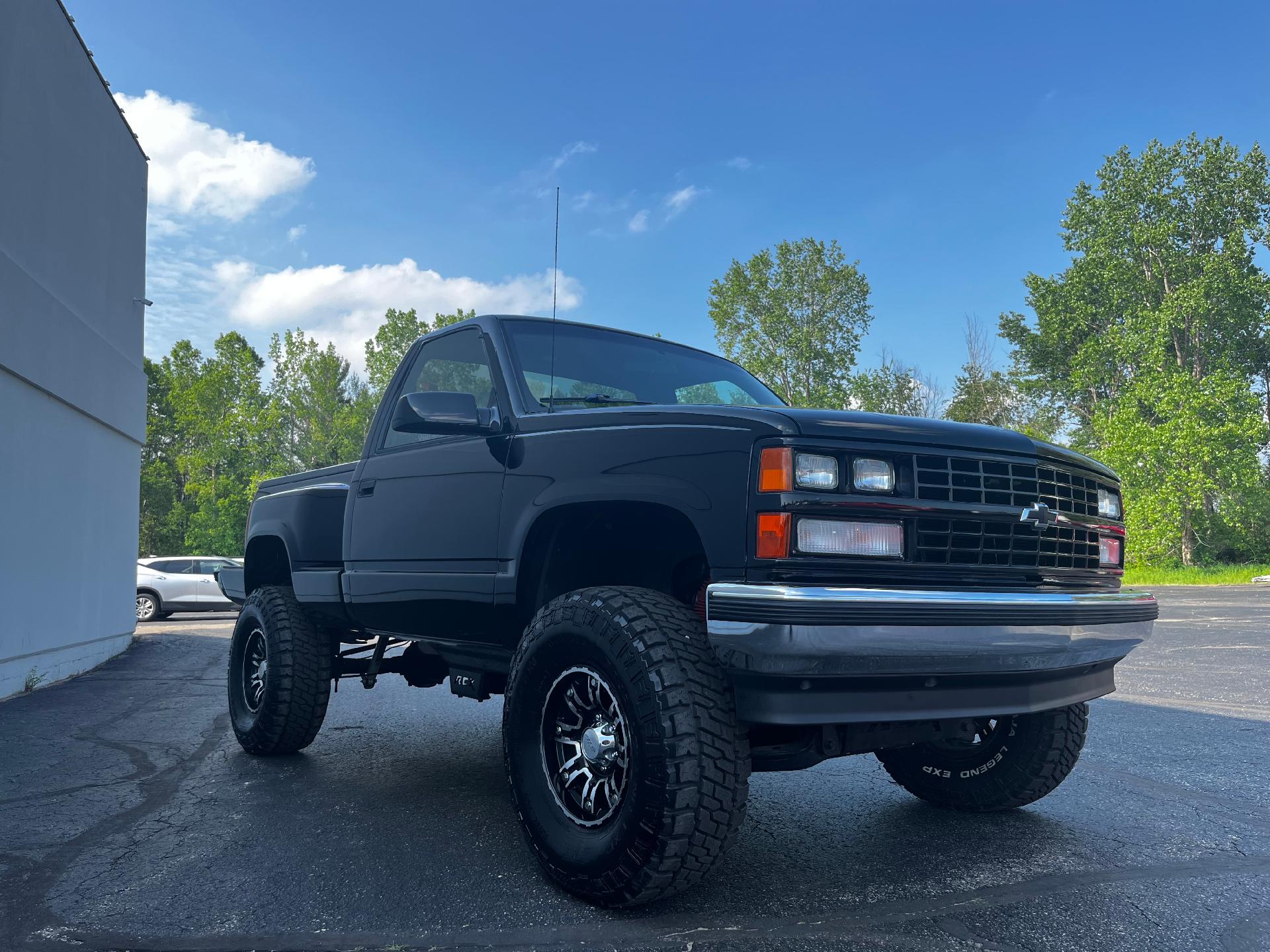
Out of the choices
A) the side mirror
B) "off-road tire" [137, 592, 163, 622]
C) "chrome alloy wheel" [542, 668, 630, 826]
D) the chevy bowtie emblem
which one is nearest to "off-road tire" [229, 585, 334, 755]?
the side mirror

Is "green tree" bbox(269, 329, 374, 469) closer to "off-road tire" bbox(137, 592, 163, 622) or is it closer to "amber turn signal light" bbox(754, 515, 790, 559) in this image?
"off-road tire" bbox(137, 592, 163, 622)

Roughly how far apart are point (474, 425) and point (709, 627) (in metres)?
1.50

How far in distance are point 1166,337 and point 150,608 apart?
3451cm

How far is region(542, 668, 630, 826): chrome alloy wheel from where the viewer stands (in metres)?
3.10

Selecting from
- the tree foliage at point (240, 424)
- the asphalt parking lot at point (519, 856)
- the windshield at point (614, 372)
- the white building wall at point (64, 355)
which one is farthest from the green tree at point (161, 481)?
the windshield at point (614, 372)

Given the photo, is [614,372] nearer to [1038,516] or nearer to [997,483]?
[997,483]

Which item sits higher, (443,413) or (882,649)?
(443,413)

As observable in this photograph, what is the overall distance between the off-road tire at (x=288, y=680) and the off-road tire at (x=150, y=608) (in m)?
16.5

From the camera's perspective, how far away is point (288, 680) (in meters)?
5.30

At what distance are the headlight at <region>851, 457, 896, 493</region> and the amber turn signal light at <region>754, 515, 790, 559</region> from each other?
0.27 meters

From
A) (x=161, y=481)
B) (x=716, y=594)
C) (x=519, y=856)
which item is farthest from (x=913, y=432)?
(x=161, y=481)

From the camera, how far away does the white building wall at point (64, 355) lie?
787 cm

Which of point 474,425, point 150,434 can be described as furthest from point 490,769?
point 150,434

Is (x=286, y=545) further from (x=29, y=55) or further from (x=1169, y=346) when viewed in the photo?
(x=1169, y=346)
